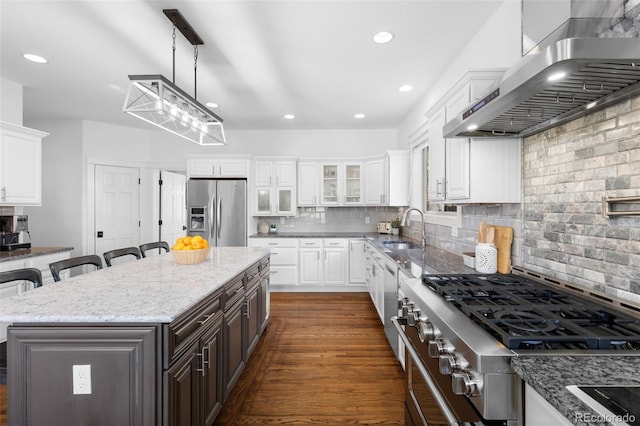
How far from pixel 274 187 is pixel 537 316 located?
14.8ft

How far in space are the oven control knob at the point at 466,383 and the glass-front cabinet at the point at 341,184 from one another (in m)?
4.37

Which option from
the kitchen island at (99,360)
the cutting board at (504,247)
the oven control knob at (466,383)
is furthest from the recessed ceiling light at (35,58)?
the cutting board at (504,247)

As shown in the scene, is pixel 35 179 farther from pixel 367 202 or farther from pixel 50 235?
pixel 367 202

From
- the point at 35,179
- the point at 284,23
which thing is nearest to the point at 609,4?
the point at 284,23

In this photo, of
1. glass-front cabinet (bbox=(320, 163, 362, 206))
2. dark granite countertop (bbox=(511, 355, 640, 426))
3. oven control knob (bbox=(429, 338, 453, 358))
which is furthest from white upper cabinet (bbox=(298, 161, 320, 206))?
dark granite countertop (bbox=(511, 355, 640, 426))

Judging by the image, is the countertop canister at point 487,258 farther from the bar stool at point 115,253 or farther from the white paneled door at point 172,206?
the white paneled door at point 172,206

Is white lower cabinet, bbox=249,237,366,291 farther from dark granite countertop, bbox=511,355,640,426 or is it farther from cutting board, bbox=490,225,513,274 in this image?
dark granite countertop, bbox=511,355,640,426

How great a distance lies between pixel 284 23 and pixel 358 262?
138 inches

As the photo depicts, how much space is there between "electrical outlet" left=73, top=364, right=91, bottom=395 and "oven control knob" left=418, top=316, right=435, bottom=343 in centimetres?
141

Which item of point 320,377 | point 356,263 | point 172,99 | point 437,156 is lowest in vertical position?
point 320,377

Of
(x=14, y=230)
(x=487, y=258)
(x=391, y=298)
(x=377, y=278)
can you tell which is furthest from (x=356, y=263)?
(x=14, y=230)

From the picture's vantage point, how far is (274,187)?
5266 millimetres

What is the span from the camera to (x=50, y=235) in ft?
16.0

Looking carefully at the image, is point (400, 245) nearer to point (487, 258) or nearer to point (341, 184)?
point (341, 184)
